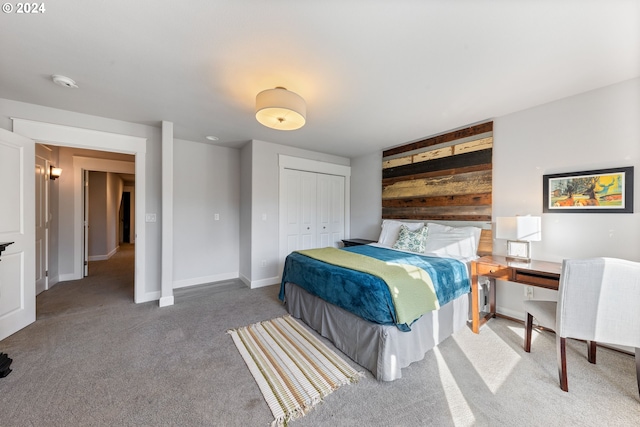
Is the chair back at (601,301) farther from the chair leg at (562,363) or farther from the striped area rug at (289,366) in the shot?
the striped area rug at (289,366)

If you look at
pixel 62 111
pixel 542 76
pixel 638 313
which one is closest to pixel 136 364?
pixel 62 111

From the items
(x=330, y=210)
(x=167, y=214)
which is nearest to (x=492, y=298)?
(x=330, y=210)

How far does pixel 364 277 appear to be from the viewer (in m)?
1.95

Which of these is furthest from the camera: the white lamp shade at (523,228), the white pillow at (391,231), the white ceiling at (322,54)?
the white pillow at (391,231)

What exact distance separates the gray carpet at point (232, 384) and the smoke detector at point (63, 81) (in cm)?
239

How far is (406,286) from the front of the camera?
74.5 inches

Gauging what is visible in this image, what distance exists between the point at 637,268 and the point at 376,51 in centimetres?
224

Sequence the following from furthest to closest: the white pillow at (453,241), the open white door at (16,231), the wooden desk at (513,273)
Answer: the white pillow at (453,241) → the open white door at (16,231) → the wooden desk at (513,273)

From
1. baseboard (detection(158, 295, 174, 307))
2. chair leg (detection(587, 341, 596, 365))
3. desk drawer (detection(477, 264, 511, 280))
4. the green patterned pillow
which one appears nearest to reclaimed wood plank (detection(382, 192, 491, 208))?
the green patterned pillow

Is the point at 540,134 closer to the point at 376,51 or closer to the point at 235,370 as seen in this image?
the point at 376,51

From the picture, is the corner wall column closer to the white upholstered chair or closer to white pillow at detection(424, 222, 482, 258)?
white pillow at detection(424, 222, 482, 258)

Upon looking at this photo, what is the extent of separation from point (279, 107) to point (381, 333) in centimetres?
197

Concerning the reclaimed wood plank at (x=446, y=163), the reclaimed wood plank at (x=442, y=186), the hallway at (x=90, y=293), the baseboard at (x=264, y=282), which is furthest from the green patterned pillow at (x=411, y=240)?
the hallway at (x=90, y=293)

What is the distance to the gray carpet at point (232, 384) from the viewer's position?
1.42m
